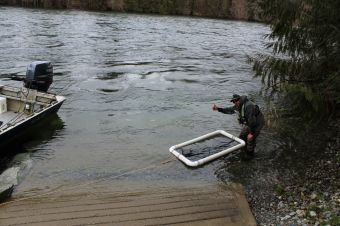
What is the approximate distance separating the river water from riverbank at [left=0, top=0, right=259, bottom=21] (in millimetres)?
6601

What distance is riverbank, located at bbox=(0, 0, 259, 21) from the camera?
44.2 metres

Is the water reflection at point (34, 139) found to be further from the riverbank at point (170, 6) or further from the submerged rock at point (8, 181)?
the riverbank at point (170, 6)

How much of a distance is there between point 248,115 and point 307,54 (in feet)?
9.00

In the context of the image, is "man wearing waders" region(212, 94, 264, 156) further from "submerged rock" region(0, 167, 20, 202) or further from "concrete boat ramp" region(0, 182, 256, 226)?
"submerged rock" region(0, 167, 20, 202)

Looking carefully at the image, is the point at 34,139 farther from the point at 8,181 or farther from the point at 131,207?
the point at 131,207

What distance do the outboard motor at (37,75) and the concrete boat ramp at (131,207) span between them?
5627 mm

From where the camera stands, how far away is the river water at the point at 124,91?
33.4 feet

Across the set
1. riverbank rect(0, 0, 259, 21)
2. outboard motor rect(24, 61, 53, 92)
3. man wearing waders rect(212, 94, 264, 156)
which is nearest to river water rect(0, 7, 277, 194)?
man wearing waders rect(212, 94, 264, 156)

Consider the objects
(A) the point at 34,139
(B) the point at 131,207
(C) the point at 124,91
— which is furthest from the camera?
(C) the point at 124,91

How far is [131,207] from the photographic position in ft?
25.6

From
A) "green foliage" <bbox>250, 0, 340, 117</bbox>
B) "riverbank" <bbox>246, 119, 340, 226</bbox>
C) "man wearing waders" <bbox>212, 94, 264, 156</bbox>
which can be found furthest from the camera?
"man wearing waders" <bbox>212, 94, 264, 156</bbox>

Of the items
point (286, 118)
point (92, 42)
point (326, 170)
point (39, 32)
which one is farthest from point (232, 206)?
point (39, 32)

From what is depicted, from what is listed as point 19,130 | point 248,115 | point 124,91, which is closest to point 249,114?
point 248,115

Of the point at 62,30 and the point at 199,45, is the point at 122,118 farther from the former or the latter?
the point at 62,30
